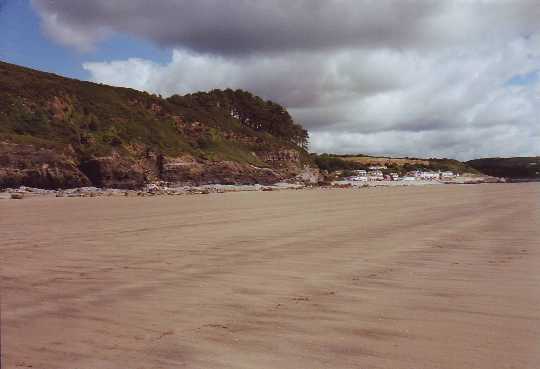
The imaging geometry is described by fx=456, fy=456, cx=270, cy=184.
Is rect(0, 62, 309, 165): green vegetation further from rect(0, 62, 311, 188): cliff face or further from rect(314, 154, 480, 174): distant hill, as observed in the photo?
rect(314, 154, 480, 174): distant hill

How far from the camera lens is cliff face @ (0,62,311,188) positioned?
29.8m

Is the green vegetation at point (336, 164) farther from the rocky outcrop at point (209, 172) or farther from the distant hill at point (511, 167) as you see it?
the rocky outcrop at point (209, 172)

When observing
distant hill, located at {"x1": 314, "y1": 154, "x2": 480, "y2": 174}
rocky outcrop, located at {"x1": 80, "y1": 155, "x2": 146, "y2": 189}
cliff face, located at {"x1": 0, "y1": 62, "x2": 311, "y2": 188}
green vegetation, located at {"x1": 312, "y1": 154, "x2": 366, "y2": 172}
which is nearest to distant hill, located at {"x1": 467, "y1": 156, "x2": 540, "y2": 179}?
distant hill, located at {"x1": 314, "y1": 154, "x2": 480, "y2": 174}

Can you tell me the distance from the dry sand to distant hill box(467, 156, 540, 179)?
157m

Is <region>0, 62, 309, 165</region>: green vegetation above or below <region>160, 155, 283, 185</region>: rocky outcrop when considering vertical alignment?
above

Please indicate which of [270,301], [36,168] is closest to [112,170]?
[36,168]

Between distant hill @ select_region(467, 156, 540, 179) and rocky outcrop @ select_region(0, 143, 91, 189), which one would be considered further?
distant hill @ select_region(467, 156, 540, 179)

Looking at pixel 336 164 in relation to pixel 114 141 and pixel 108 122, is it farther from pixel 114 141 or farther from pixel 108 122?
pixel 114 141

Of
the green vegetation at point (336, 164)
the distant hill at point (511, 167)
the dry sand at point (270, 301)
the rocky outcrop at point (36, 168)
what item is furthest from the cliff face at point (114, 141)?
the distant hill at point (511, 167)

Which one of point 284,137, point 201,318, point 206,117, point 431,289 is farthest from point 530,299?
point 284,137

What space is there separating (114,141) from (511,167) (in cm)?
16364

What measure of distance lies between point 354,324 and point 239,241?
498cm

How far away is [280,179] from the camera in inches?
2207

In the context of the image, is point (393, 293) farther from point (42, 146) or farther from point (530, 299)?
point (42, 146)
